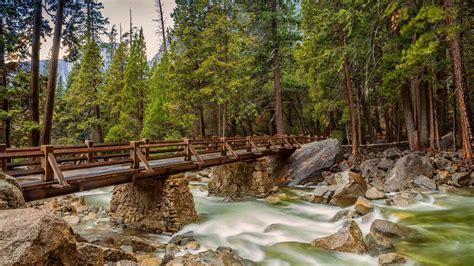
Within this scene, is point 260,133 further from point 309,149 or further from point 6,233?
point 6,233

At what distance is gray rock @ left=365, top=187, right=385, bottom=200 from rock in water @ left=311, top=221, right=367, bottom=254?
563 centimetres

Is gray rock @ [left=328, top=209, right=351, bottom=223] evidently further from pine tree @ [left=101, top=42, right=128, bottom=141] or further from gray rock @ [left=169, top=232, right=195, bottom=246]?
pine tree @ [left=101, top=42, right=128, bottom=141]

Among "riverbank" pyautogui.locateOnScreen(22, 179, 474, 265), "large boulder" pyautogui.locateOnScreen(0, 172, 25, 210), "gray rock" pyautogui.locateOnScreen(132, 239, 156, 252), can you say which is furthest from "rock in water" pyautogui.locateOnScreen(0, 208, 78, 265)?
"gray rock" pyautogui.locateOnScreen(132, 239, 156, 252)

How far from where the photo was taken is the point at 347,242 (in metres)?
8.13

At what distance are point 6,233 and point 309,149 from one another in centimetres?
1842

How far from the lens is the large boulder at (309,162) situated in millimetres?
18953

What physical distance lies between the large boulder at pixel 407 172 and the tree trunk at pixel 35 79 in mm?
16225

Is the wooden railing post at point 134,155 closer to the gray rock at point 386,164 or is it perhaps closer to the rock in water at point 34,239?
the rock in water at point 34,239

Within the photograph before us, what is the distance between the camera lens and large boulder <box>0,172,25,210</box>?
4.60 metres

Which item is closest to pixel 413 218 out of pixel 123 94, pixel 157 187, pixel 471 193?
pixel 471 193

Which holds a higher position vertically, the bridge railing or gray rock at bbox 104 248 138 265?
the bridge railing

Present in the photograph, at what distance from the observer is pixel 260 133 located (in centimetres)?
Answer: 4134

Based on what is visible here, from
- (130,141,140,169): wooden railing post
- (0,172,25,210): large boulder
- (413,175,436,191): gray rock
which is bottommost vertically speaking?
(413,175,436,191): gray rock

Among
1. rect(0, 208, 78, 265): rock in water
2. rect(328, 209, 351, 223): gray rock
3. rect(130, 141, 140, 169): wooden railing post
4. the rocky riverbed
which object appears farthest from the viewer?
rect(328, 209, 351, 223): gray rock
